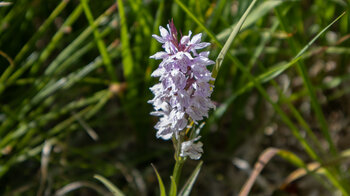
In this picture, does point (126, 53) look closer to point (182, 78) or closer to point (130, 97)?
point (130, 97)

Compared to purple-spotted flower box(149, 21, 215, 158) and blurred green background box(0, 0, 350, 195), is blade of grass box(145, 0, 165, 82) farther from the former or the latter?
purple-spotted flower box(149, 21, 215, 158)

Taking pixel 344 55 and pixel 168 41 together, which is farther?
pixel 344 55

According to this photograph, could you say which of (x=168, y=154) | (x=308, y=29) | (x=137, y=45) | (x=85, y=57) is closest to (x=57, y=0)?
(x=85, y=57)

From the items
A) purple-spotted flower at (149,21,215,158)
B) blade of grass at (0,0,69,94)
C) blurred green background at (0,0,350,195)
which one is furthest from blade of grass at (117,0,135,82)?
purple-spotted flower at (149,21,215,158)

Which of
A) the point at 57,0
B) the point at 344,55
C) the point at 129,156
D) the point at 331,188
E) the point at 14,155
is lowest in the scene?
the point at 331,188

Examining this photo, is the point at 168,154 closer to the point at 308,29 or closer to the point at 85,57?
the point at 85,57

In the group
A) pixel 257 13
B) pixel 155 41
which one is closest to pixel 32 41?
pixel 155 41
